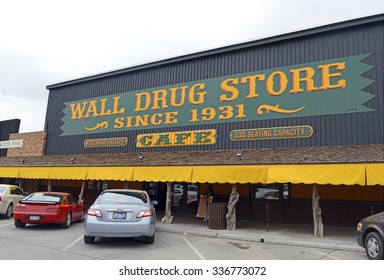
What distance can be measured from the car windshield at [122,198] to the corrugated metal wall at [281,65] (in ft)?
19.7

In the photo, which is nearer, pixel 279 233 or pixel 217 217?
pixel 279 233

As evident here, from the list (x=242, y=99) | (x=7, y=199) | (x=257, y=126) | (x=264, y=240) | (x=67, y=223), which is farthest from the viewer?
(x=242, y=99)

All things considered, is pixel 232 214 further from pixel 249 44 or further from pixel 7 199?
pixel 7 199

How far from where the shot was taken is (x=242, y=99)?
14.9 m

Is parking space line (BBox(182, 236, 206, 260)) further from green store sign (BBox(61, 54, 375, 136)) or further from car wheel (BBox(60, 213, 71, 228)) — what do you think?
green store sign (BBox(61, 54, 375, 136))

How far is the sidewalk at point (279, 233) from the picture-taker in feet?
33.1

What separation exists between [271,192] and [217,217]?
3.62 metres

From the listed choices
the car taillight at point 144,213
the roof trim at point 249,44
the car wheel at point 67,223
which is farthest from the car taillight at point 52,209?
the roof trim at point 249,44

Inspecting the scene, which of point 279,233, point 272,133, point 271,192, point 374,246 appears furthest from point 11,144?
point 374,246

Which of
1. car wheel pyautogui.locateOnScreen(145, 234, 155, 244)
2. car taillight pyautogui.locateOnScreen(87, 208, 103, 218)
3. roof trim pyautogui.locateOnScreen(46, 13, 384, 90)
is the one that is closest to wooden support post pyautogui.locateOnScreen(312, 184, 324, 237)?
car wheel pyautogui.locateOnScreen(145, 234, 155, 244)

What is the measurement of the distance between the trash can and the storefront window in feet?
10.1

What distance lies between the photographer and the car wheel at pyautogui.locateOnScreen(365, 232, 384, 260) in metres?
7.35
